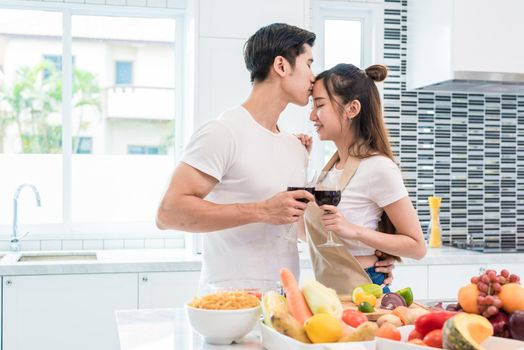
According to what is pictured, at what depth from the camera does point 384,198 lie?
7.15 ft

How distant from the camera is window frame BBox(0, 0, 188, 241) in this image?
157 inches

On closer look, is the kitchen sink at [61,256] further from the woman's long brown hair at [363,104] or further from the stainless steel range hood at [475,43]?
the stainless steel range hood at [475,43]

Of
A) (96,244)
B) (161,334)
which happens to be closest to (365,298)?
(161,334)

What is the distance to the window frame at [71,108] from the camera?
3.99m

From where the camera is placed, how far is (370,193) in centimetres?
221

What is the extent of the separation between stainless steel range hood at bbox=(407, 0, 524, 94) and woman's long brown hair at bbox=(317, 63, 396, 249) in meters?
1.59

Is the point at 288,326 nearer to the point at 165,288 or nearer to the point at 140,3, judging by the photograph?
the point at 165,288

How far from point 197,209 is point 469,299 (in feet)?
A: 2.90

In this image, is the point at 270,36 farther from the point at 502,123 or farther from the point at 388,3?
the point at 502,123

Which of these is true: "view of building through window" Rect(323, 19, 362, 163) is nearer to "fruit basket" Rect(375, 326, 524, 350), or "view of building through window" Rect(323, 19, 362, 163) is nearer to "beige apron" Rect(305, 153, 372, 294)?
"beige apron" Rect(305, 153, 372, 294)

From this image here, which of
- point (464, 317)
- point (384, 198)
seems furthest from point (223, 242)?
point (464, 317)

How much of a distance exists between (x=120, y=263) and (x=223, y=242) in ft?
4.30

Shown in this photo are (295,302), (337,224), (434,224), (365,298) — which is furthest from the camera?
(434,224)

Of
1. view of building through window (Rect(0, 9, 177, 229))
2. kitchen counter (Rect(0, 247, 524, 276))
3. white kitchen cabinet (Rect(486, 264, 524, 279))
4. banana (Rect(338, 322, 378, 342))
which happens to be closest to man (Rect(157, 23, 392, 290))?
banana (Rect(338, 322, 378, 342))
